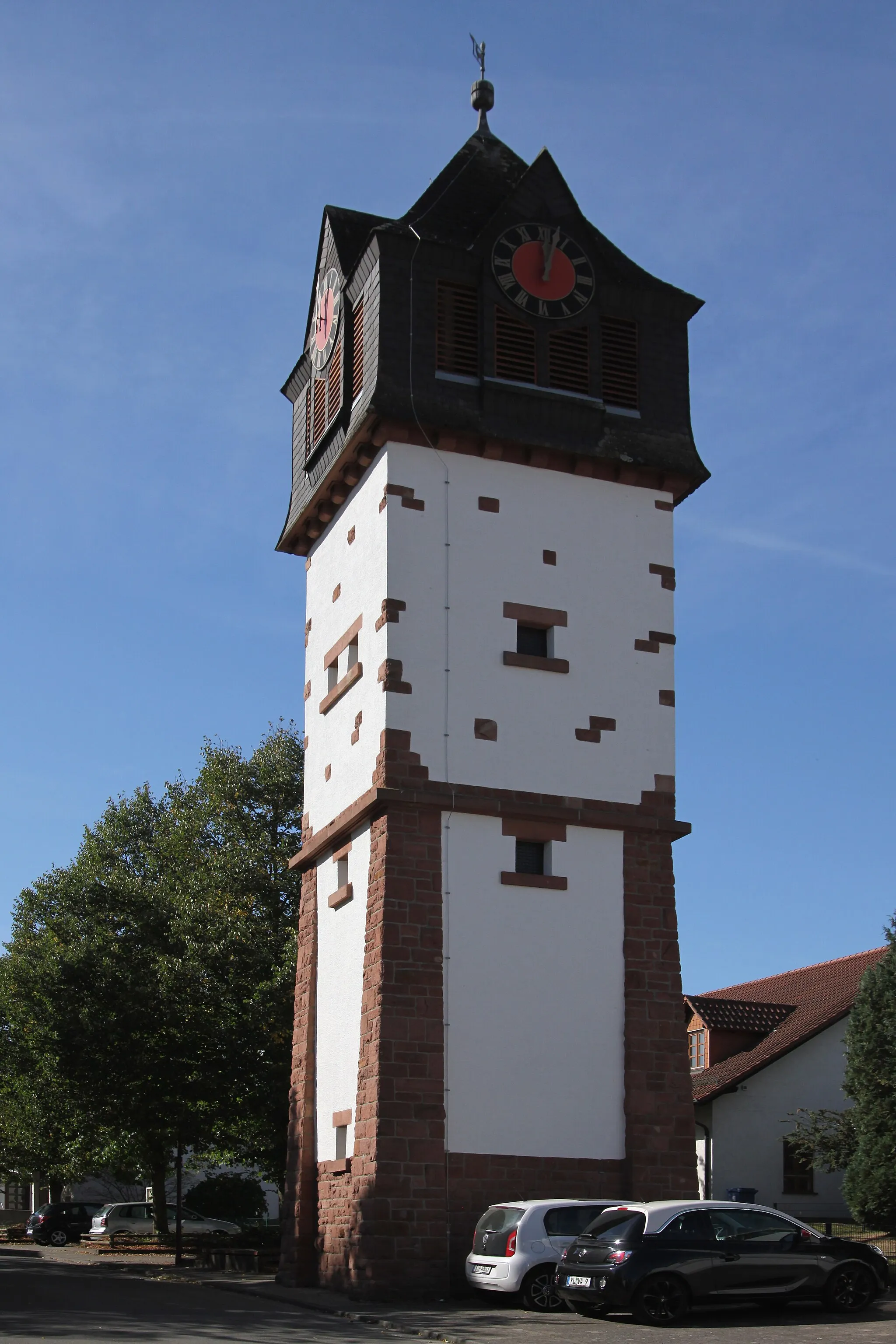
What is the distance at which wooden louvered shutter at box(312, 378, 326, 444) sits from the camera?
28688 mm

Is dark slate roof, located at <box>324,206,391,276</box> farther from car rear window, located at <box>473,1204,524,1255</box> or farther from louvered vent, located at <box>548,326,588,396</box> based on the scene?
car rear window, located at <box>473,1204,524,1255</box>

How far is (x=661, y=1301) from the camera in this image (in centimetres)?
1792

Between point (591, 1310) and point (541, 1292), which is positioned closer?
point (591, 1310)

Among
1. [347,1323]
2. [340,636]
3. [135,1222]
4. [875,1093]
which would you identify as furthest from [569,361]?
[135,1222]

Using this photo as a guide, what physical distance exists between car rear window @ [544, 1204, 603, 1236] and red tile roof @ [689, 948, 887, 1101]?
16815 millimetres

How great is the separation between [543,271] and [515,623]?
21.1 feet

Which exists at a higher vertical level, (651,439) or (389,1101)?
(651,439)

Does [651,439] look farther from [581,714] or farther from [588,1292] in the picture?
[588,1292]

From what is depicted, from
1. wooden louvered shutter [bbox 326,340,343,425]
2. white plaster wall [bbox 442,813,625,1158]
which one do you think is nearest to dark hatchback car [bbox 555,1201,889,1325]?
white plaster wall [bbox 442,813,625,1158]

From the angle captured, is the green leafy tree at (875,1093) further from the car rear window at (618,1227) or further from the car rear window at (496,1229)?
the car rear window at (618,1227)

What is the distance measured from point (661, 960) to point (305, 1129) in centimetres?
642

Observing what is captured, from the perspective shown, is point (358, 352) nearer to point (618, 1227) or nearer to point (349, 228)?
point (349, 228)

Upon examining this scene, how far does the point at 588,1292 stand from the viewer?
59.2 ft

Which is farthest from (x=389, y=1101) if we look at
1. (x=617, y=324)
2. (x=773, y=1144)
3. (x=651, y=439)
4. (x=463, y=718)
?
(x=773, y=1144)
